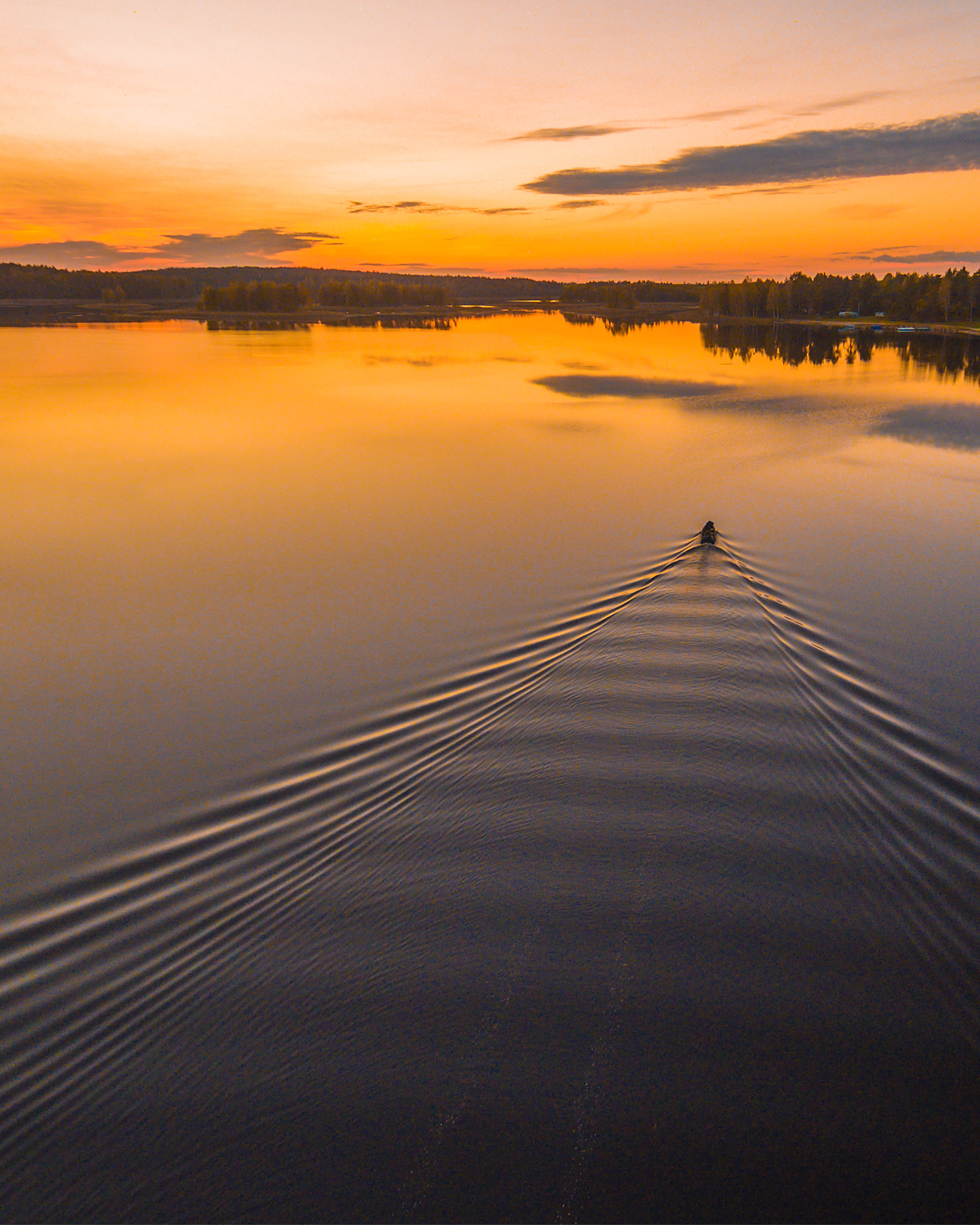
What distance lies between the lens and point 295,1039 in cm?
818

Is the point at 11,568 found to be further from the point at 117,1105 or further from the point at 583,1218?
the point at 583,1218

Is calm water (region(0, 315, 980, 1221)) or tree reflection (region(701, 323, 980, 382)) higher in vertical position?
tree reflection (region(701, 323, 980, 382))

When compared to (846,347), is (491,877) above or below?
below

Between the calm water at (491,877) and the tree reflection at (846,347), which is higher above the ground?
the tree reflection at (846,347)

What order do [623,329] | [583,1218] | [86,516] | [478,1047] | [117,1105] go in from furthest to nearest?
[623,329], [86,516], [478,1047], [117,1105], [583,1218]

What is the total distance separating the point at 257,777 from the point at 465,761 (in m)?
3.55

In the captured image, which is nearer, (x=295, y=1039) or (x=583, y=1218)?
(x=583, y=1218)

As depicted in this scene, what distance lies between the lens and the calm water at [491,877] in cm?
724

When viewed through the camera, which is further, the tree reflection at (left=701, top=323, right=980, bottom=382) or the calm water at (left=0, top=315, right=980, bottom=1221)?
the tree reflection at (left=701, top=323, right=980, bottom=382)

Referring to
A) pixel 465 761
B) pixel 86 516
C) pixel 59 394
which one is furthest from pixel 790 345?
pixel 465 761

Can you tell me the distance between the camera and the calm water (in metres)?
7.24

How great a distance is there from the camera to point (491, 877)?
10.5 meters

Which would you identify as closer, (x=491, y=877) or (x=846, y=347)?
(x=491, y=877)

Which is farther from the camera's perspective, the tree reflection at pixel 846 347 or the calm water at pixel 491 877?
the tree reflection at pixel 846 347
